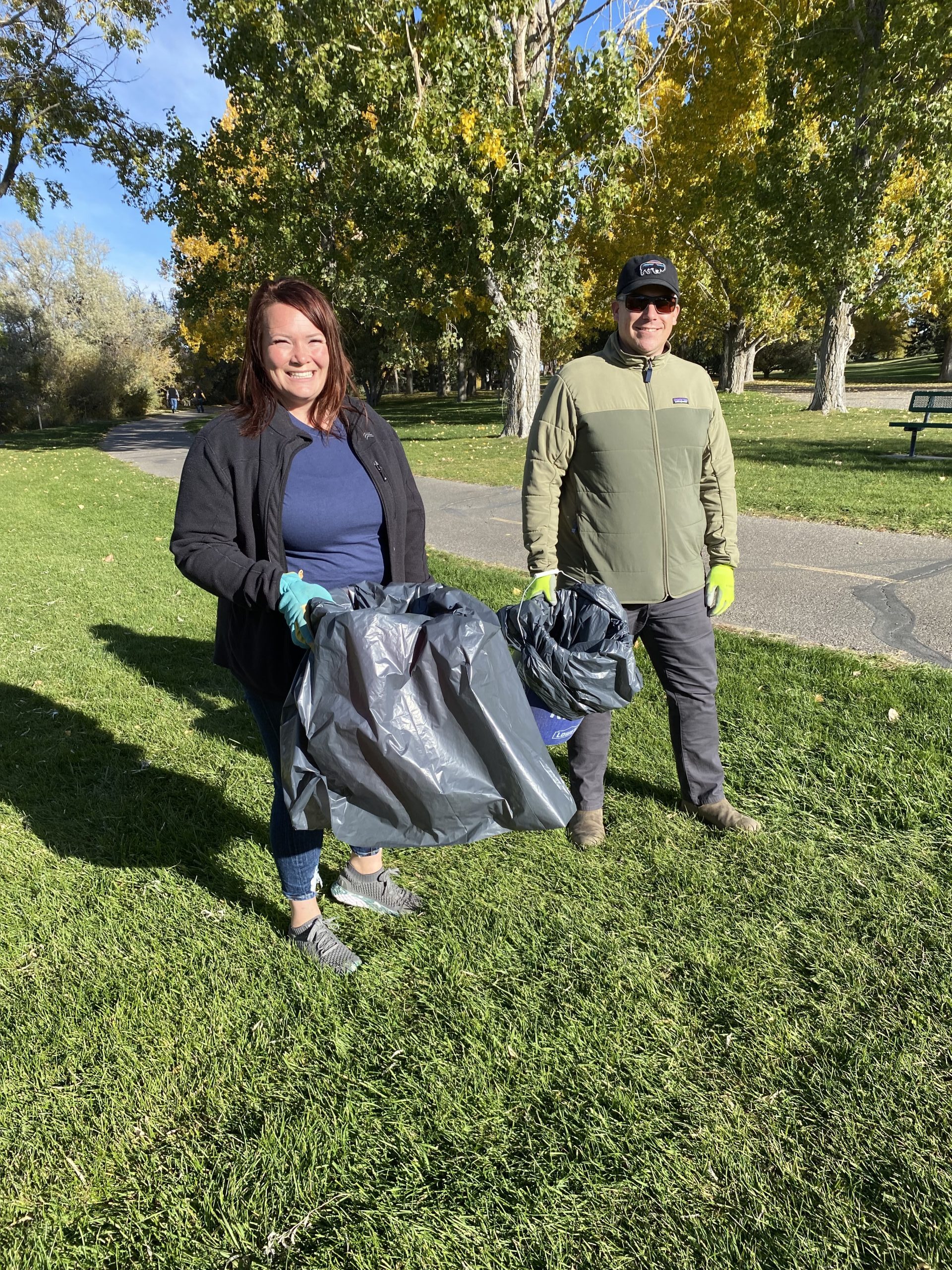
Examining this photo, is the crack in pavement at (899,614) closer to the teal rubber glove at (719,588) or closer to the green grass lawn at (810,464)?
the green grass lawn at (810,464)

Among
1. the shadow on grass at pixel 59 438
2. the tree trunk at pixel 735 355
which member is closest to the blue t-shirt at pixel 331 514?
the shadow on grass at pixel 59 438

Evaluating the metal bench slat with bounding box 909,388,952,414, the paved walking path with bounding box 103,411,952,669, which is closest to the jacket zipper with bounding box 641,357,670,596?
the paved walking path with bounding box 103,411,952,669

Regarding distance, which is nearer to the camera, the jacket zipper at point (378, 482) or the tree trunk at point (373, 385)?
the jacket zipper at point (378, 482)

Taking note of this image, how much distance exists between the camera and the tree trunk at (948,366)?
35750 millimetres

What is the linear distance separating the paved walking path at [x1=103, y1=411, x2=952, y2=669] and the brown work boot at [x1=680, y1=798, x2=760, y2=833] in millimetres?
2217

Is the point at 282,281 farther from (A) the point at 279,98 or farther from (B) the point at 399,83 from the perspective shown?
(A) the point at 279,98

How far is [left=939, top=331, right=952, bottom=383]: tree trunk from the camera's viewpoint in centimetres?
3575

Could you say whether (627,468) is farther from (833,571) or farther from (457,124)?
(457,124)

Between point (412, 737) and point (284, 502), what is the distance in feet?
2.69

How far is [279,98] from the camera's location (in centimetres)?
1659

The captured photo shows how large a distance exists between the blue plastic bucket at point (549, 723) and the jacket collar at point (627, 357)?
1429 mm

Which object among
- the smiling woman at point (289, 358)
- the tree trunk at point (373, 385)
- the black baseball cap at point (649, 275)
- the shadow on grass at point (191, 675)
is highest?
the tree trunk at point (373, 385)

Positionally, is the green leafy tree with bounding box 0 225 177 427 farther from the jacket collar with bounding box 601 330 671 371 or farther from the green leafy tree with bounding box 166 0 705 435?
the jacket collar with bounding box 601 330 671 371

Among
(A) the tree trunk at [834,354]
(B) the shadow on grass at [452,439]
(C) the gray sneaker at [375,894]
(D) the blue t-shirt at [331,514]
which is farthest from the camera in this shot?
(B) the shadow on grass at [452,439]
